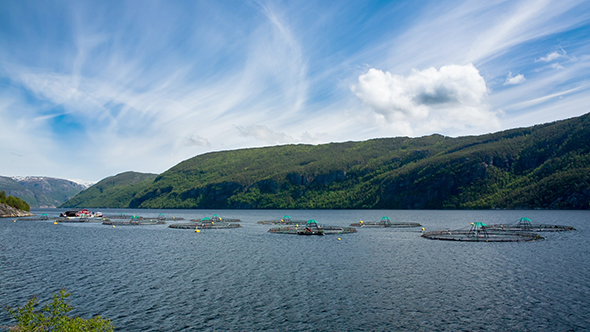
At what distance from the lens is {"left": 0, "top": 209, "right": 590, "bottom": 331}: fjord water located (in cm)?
2969

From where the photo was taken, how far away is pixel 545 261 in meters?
54.9

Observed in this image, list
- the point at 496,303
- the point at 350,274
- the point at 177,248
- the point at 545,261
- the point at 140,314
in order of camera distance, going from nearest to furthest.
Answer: the point at 140,314 → the point at 496,303 → the point at 350,274 → the point at 545,261 → the point at 177,248

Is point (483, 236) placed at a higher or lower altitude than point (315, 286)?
higher

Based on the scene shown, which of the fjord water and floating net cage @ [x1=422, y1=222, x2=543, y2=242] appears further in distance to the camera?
floating net cage @ [x1=422, y1=222, x2=543, y2=242]

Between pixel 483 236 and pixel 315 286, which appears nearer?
pixel 315 286

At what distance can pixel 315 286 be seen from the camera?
134 ft

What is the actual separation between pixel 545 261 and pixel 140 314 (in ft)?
184

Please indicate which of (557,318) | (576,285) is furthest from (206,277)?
(576,285)

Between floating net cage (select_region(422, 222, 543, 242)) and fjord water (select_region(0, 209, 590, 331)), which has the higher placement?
floating net cage (select_region(422, 222, 543, 242))

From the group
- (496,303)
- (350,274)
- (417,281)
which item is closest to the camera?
(496,303)

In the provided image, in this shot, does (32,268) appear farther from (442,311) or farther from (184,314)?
(442,311)

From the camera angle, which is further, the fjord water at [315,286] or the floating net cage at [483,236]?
the floating net cage at [483,236]

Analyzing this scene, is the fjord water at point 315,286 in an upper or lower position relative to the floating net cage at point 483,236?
lower

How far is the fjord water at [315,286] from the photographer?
2969cm
